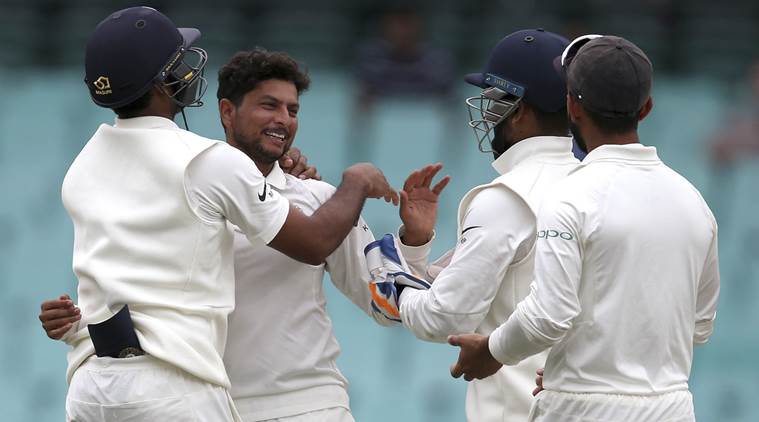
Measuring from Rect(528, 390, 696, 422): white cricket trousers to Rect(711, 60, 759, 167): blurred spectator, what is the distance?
7.10m

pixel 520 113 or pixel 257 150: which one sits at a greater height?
pixel 520 113

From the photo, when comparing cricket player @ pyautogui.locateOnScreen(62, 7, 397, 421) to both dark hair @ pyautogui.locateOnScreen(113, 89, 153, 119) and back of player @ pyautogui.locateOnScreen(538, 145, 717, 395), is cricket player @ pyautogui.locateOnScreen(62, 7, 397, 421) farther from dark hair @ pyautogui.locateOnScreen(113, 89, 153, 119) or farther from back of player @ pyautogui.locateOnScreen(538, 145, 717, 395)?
back of player @ pyautogui.locateOnScreen(538, 145, 717, 395)

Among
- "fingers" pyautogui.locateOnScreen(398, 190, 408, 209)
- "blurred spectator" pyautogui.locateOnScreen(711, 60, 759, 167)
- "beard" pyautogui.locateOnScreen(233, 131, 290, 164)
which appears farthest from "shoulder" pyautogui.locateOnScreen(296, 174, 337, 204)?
"blurred spectator" pyautogui.locateOnScreen(711, 60, 759, 167)

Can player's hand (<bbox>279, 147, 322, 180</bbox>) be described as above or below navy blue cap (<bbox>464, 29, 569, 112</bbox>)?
below

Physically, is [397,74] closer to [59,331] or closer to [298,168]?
[298,168]

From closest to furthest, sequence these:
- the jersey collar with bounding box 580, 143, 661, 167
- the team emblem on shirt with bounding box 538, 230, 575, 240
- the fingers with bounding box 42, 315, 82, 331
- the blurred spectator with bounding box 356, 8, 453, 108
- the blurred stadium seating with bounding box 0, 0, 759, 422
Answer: the team emblem on shirt with bounding box 538, 230, 575, 240 → the jersey collar with bounding box 580, 143, 661, 167 → the fingers with bounding box 42, 315, 82, 331 → the blurred stadium seating with bounding box 0, 0, 759, 422 → the blurred spectator with bounding box 356, 8, 453, 108

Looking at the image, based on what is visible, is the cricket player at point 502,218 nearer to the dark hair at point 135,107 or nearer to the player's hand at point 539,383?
the player's hand at point 539,383

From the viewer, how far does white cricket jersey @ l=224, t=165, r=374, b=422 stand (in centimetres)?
429

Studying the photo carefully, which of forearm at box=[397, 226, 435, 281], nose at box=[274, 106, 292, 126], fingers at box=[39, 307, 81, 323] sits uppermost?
nose at box=[274, 106, 292, 126]

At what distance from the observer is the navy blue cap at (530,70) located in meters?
4.20

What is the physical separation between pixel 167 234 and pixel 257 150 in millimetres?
740

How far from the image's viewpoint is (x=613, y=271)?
3.60 meters

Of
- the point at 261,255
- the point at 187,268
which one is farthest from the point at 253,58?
the point at 187,268

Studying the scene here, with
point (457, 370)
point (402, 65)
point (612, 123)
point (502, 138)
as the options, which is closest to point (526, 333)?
point (457, 370)
